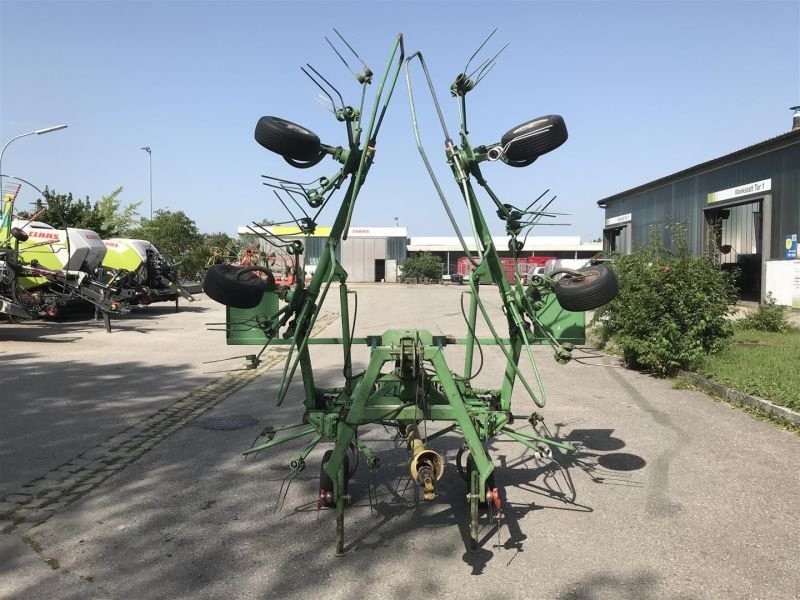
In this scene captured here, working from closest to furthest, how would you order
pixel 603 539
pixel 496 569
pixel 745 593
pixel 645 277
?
pixel 745 593
pixel 496 569
pixel 603 539
pixel 645 277

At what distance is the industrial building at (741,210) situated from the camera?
21578mm

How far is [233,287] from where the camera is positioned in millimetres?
4105

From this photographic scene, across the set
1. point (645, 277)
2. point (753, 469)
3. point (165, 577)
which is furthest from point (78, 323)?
point (753, 469)

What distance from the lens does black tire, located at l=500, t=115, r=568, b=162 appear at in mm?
3996

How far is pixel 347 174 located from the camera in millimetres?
4336

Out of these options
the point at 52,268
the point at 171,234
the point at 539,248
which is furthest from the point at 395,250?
the point at 52,268

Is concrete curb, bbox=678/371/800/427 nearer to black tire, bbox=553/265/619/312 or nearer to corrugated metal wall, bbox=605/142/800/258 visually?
black tire, bbox=553/265/619/312

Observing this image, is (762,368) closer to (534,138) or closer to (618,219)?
(534,138)

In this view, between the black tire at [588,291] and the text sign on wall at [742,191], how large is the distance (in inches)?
893

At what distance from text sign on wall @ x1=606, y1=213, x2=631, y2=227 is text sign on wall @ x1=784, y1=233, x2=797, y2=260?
15.4 m

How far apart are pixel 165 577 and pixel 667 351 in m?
Answer: 8.75

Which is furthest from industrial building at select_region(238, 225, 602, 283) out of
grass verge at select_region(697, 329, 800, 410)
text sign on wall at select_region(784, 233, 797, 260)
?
grass verge at select_region(697, 329, 800, 410)

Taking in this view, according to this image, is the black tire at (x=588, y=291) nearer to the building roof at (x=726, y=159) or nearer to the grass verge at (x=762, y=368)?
the grass verge at (x=762, y=368)

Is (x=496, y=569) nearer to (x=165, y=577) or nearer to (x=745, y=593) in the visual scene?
(x=745, y=593)
